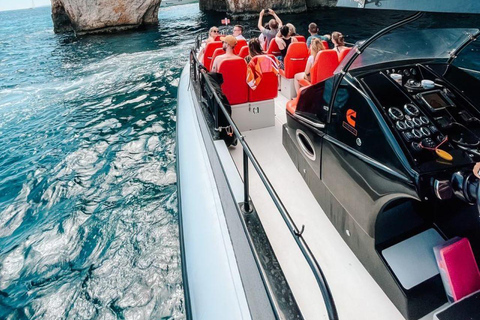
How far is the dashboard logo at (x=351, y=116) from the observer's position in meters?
1.96

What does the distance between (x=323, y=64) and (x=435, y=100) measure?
226 centimetres

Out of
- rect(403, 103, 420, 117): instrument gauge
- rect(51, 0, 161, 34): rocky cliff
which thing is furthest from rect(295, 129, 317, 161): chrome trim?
rect(51, 0, 161, 34): rocky cliff

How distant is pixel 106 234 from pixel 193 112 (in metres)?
2.25

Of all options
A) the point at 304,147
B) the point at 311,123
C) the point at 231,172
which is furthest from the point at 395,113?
the point at 231,172

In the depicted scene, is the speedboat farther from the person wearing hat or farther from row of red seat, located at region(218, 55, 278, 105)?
the person wearing hat

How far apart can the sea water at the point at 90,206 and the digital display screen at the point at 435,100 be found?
2774 mm

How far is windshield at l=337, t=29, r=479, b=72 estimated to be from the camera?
6.95 ft

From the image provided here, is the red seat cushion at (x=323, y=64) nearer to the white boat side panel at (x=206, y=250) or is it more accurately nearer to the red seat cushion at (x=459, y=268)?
the white boat side panel at (x=206, y=250)

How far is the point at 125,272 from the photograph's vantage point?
10.7 ft

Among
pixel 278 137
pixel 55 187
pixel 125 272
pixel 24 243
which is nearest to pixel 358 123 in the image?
pixel 278 137

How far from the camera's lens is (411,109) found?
6.19 feet

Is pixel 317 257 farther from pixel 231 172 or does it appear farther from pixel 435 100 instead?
pixel 435 100

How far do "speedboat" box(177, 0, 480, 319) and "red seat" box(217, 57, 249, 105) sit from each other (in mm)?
1659

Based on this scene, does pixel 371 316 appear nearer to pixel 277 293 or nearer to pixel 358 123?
pixel 277 293
